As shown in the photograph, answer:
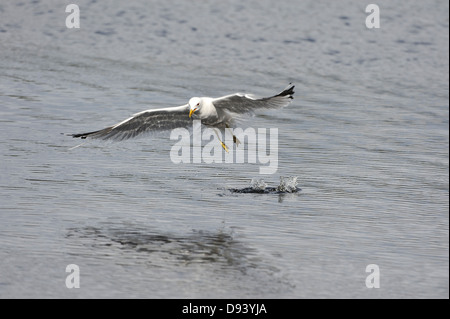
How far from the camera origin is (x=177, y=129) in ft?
39.4

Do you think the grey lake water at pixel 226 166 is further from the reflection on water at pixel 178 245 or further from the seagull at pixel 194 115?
the seagull at pixel 194 115

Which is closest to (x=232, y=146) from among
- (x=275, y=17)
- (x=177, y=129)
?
(x=177, y=129)

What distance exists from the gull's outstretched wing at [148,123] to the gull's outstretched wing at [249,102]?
0.53 meters

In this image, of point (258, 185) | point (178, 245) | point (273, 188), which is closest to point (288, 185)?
point (273, 188)

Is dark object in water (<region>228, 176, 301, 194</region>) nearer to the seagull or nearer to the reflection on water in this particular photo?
the seagull

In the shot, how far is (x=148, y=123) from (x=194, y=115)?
2.14 feet

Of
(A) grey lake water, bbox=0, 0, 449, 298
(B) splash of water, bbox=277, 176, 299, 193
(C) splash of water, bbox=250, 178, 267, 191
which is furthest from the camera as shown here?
(C) splash of water, bbox=250, 178, 267, 191

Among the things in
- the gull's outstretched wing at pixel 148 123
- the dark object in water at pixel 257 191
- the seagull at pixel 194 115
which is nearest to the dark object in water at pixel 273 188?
the dark object in water at pixel 257 191

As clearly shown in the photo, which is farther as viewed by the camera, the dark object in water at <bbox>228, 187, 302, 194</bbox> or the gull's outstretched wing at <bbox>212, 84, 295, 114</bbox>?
the dark object in water at <bbox>228, 187, 302, 194</bbox>

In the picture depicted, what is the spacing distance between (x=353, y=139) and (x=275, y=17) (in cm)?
1166

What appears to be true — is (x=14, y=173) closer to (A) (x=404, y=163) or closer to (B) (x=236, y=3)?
(A) (x=404, y=163)

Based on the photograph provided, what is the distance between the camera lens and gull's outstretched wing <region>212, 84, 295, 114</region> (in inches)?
434

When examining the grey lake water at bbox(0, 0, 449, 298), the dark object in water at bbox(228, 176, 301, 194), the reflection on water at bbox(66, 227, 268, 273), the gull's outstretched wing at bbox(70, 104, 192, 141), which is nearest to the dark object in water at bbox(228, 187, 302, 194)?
the dark object in water at bbox(228, 176, 301, 194)

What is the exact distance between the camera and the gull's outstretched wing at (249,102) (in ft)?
36.1
